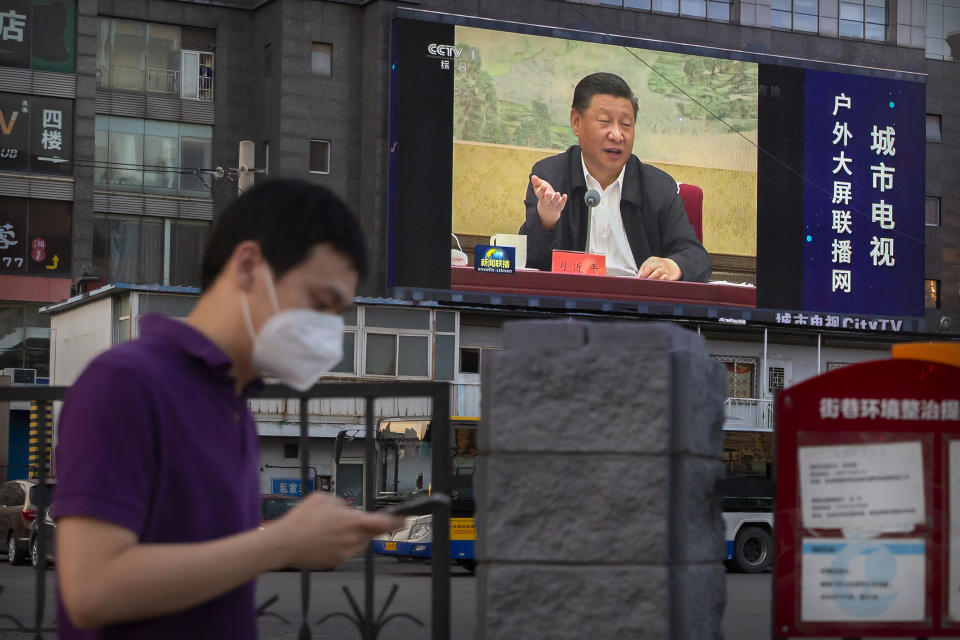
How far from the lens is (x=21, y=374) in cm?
4025

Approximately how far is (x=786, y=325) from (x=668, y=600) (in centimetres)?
3708

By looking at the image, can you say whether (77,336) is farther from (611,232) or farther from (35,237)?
(611,232)

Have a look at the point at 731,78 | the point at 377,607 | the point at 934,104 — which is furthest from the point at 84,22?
the point at 377,607

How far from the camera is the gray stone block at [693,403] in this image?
185 inches

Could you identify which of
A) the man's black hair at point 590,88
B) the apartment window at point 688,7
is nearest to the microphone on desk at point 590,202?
the man's black hair at point 590,88

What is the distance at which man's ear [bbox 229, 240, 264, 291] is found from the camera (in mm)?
2600

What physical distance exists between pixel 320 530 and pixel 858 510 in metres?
2.84

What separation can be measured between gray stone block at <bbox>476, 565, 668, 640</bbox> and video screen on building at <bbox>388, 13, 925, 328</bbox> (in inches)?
1251

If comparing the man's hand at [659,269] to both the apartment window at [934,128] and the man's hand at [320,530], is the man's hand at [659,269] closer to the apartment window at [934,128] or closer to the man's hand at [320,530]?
the apartment window at [934,128]

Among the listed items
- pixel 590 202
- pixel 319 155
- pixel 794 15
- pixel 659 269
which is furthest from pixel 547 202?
pixel 794 15

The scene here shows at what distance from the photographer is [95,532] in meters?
2.31

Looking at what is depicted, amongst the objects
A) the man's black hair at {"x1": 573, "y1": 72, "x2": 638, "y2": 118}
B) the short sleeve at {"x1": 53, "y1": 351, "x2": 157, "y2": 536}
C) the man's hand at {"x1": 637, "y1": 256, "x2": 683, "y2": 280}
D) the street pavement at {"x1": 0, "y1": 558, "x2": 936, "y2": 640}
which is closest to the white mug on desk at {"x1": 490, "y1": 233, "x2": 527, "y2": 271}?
the man's hand at {"x1": 637, "y1": 256, "x2": 683, "y2": 280}

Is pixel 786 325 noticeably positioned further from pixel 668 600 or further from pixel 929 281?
pixel 668 600

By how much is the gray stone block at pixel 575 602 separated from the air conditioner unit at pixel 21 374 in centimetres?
3717
